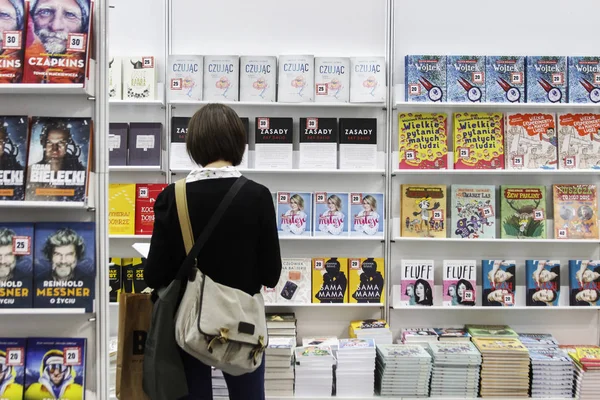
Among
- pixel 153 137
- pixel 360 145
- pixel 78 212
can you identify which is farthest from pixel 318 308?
pixel 78 212

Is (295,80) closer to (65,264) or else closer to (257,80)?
(257,80)

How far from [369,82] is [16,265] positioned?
94.1 inches

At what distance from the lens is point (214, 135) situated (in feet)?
5.76

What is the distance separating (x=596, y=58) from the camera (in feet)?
11.6

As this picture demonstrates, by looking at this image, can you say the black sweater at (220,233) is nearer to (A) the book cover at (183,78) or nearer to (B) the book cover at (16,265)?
(B) the book cover at (16,265)

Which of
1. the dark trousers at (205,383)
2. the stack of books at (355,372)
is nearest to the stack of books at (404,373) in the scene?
the stack of books at (355,372)

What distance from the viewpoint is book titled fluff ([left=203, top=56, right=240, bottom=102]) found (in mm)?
3523

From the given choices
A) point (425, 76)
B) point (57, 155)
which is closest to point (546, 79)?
point (425, 76)

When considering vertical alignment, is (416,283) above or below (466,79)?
below

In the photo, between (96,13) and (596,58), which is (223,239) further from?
(596,58)

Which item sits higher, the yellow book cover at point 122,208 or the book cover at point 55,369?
the yellow book cover at point 122,208

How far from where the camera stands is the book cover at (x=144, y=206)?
3.55 m

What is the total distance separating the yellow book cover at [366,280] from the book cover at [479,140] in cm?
89

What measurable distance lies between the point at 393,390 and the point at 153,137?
2274 millimetres
